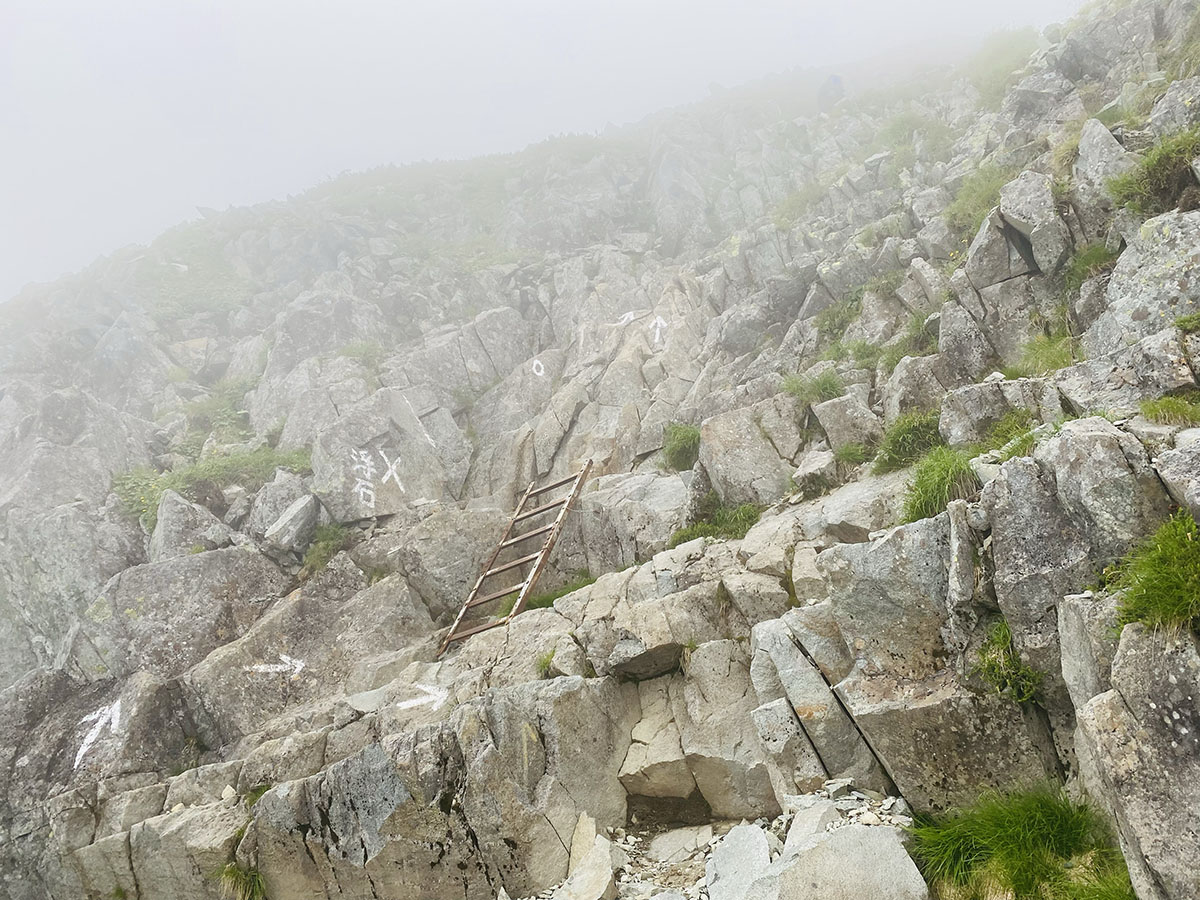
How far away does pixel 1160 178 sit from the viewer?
13406 mm

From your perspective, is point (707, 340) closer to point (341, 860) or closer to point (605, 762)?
point (605, 762)

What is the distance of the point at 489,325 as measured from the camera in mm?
35625

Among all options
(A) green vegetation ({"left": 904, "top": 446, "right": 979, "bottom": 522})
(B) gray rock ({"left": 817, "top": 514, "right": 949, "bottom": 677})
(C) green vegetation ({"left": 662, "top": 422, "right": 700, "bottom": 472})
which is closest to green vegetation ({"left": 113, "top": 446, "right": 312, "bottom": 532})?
(C) green vegetation ({"left": 662, "top": 422, "right": 700, "bottom": 472})

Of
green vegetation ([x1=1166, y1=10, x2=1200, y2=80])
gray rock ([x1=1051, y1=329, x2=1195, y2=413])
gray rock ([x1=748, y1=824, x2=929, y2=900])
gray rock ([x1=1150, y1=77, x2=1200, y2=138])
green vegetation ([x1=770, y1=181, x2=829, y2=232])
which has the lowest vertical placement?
gray rock ([x1=748, y1=824, x2=929, y2=900])

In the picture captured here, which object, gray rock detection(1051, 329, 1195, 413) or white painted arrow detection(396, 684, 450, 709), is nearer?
gray rock detection(1051, 329, 1195, 413)

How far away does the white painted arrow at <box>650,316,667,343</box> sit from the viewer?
30438 mm

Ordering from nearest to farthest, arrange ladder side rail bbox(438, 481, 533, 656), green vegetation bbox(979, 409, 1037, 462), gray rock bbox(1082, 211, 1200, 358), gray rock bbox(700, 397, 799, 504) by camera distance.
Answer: green vegetation bbox(979, 409, 1037, 462) → gray rock bbox(1082, 211, 1200, 358) → gray rock bbox(700, 397, 799, 504) → ladder side rail bbox(438, 481, 533, 656)

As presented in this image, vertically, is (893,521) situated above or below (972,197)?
below

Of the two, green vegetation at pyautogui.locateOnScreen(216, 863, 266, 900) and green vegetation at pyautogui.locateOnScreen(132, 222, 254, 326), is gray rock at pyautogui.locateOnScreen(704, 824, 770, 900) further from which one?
green vegetation at pyautogui.locateOnScreen(132, 222, 254, 326)

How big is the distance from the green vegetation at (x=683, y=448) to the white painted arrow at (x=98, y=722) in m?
17.7

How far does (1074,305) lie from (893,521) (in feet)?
24.1

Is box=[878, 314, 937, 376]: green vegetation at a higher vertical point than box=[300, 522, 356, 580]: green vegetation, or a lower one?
higher

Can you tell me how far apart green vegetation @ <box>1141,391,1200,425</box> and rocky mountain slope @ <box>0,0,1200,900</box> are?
0.09 meters

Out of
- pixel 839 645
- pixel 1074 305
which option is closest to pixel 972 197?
pixel 1074 305
